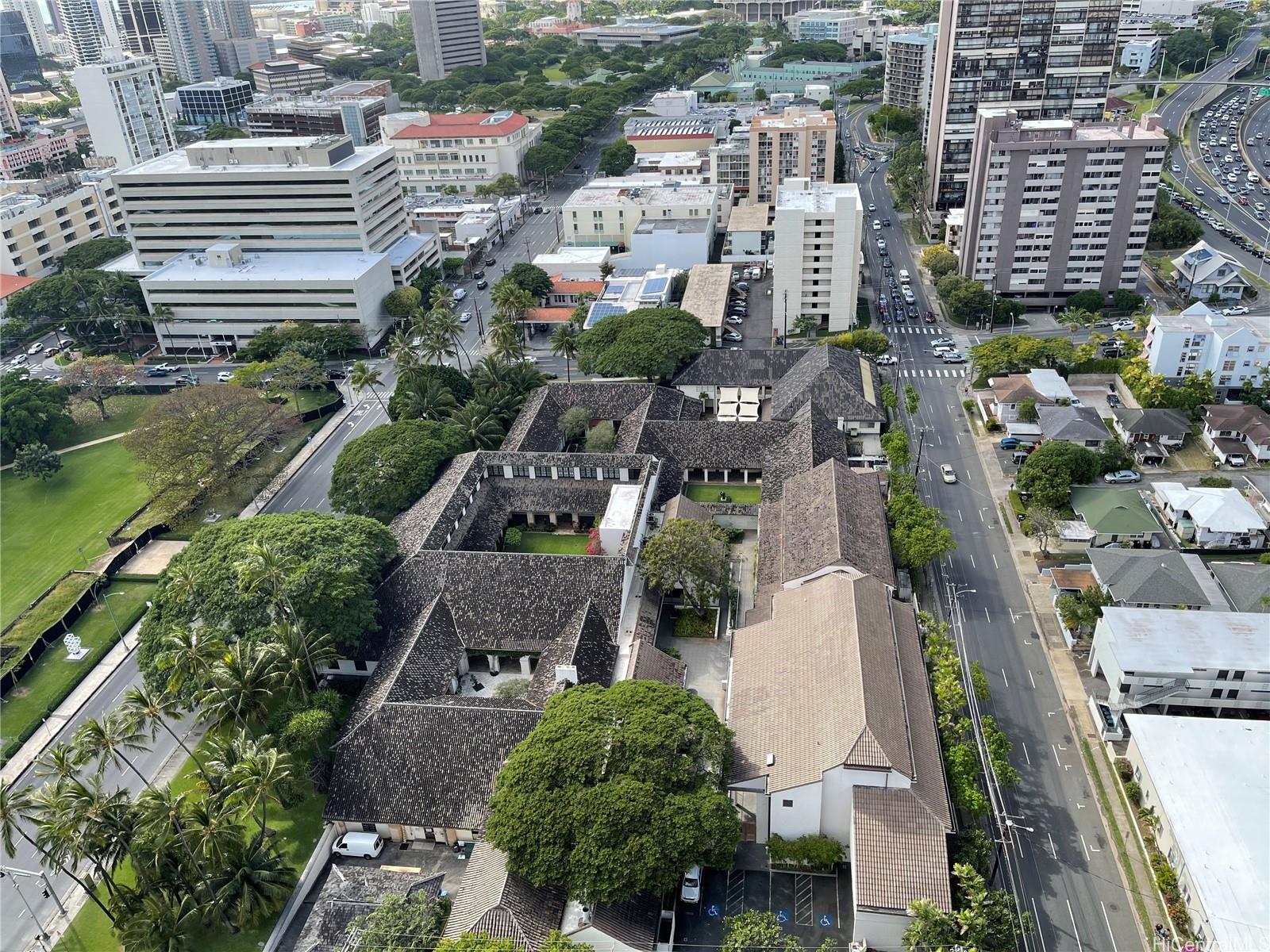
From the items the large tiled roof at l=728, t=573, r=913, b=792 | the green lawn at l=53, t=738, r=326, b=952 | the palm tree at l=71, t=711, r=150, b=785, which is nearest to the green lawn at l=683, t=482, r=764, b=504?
the large tiled roof at l=728, t=573, r=913, b=792

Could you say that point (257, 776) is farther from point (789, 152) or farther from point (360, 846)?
point (789, 152)

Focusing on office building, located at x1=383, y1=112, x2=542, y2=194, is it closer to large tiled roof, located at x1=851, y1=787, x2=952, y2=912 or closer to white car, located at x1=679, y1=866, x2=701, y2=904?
white car, located at x1=679, y1=866, x2=701, y2=904

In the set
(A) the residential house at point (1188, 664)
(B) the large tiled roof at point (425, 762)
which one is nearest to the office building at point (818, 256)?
(A) the residential house at point (1188, 664)

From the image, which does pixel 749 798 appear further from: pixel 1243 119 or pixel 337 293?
pixel 1243 119

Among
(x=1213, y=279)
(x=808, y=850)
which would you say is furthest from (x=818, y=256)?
(x=808, y=850)

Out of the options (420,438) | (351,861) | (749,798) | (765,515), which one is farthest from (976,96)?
(351,861)
